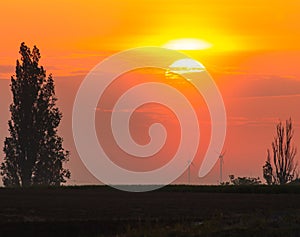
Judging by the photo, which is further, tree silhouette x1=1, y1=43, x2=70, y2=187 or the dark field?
tree silhouette x1=1, y1=43, x2=70, y2=187

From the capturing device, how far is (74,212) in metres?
47.2

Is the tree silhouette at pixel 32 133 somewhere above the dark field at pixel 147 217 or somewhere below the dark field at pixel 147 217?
above

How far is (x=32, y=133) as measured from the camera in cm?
9494

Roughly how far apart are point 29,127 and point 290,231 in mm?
64317

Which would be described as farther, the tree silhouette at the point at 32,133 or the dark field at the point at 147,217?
the tree silhouette at the point at 32,133

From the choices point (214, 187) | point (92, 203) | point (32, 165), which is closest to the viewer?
point (92, 203)

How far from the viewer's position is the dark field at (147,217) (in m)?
34.9

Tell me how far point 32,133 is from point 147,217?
52.4 meters

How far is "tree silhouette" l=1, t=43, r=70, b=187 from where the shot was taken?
309ft

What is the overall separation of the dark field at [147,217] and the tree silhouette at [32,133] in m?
32.5

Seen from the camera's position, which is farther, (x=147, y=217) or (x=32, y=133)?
(x=32, y=133)

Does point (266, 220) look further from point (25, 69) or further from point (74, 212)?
point (25, 69)

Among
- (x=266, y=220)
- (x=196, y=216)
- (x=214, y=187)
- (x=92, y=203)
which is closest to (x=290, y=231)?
(x=266, y=220)

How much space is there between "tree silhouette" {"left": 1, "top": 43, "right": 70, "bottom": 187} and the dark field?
3245 centimetres
